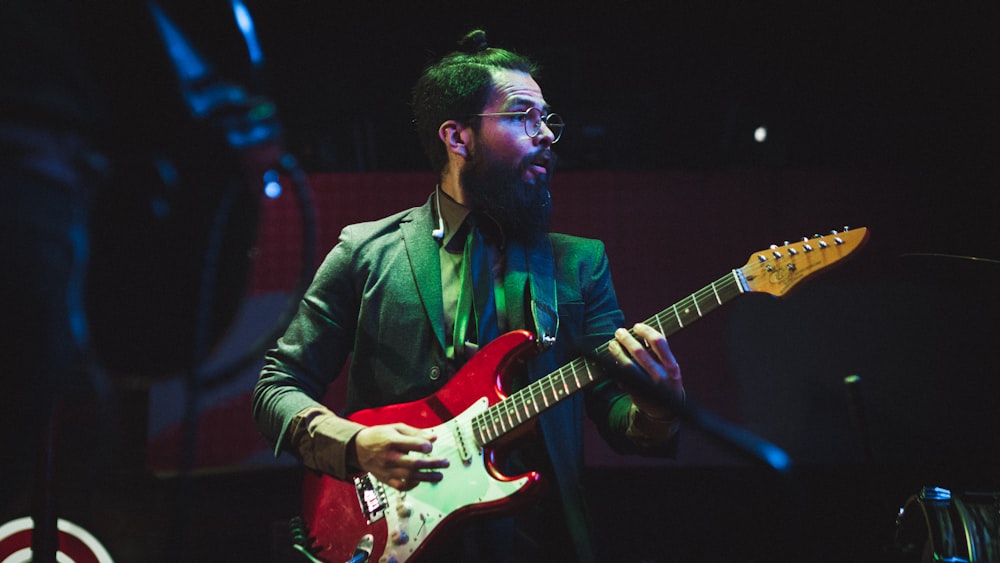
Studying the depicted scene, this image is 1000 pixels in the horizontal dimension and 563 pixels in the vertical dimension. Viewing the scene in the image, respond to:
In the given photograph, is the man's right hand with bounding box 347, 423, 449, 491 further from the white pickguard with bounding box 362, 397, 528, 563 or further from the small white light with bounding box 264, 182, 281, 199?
the small white light with bounding box 264, 182, 281, 199

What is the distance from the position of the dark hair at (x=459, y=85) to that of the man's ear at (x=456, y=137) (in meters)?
0.03

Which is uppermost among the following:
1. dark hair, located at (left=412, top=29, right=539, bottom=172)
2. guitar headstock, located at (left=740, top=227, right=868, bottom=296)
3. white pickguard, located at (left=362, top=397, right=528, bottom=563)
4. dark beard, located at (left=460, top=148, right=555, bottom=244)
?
dark hair, located at (left=412, top=29, right=539, bottom=172)

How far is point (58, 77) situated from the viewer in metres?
1.08

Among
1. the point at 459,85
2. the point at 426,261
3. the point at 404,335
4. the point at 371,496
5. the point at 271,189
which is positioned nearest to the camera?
the point at 271,189

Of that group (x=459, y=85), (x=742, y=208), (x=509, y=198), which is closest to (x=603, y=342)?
(x=509, y=198)

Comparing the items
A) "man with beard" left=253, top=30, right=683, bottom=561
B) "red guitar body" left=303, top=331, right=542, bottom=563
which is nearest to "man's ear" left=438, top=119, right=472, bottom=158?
"man with beard" left=253, top=30, right=683, bottom=561

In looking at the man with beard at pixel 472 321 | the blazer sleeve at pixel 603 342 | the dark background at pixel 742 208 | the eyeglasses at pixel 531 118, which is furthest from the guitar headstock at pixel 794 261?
the dark background at pixel 742 208

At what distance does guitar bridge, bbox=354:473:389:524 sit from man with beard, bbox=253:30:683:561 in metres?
0.08

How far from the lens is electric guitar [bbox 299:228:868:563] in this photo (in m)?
1.76

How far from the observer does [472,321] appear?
6.88ft

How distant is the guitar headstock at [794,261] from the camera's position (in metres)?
1.83

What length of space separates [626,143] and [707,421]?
2995 mm

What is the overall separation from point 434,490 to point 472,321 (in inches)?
21.0

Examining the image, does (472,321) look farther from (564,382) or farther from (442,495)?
(442,495)
